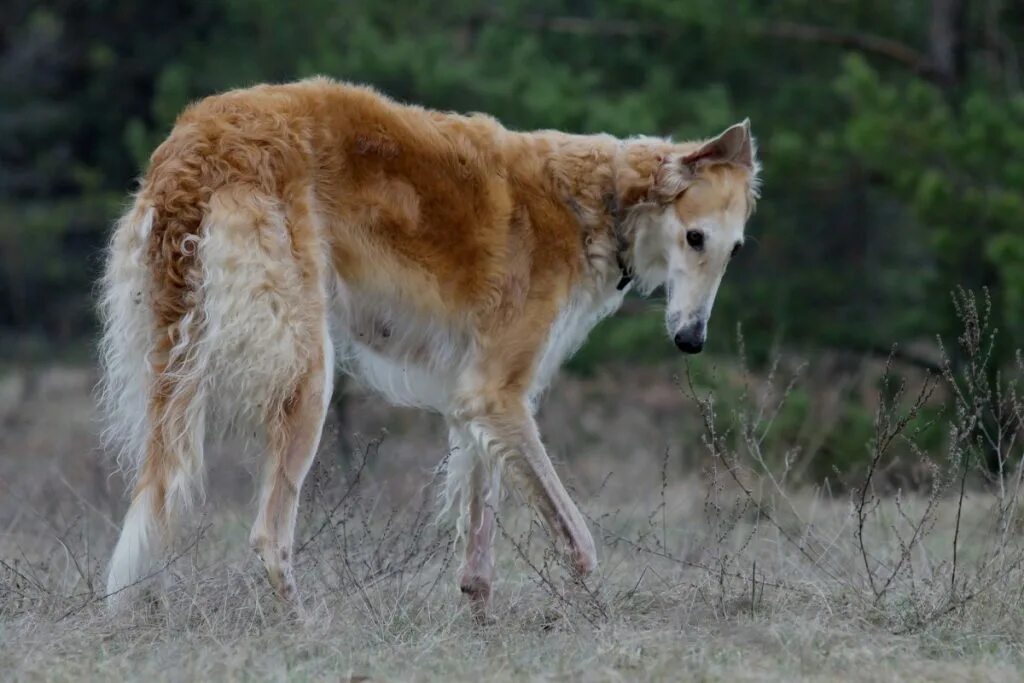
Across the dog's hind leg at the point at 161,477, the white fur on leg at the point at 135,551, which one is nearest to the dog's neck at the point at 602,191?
the dog's hind leg at the point at 161,477

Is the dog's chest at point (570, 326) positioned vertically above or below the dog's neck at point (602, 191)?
below

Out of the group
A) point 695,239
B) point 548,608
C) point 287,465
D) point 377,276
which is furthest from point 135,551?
point 695,239

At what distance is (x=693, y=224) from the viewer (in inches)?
233

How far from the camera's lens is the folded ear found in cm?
591

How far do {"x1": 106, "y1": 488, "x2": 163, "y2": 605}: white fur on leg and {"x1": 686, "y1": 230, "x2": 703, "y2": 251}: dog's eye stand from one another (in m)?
2.43

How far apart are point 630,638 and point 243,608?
139cm

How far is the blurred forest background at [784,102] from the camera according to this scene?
10914mm

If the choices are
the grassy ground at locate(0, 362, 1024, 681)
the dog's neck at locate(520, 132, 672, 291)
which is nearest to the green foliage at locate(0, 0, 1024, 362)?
the grassy ground at locate(0, 362, 1024, 681)

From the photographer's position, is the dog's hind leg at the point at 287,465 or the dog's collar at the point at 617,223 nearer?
the dog's hind leg at the point at 287,465

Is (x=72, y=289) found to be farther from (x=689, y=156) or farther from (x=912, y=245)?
(x=689, y=156)

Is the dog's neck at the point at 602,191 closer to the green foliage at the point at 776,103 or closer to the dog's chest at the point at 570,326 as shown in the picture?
the dog's chest at the point at 570,326

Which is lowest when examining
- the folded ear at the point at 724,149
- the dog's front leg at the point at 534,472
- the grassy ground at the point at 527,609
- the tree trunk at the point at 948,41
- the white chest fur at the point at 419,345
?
the grassy ground at the point at 527,609

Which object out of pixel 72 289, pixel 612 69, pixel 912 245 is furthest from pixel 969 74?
pixel 72 289

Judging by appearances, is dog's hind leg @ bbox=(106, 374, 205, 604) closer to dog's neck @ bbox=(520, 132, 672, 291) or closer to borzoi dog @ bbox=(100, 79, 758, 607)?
borzoi dog @ bbox=(100, 79, 758, 607)
